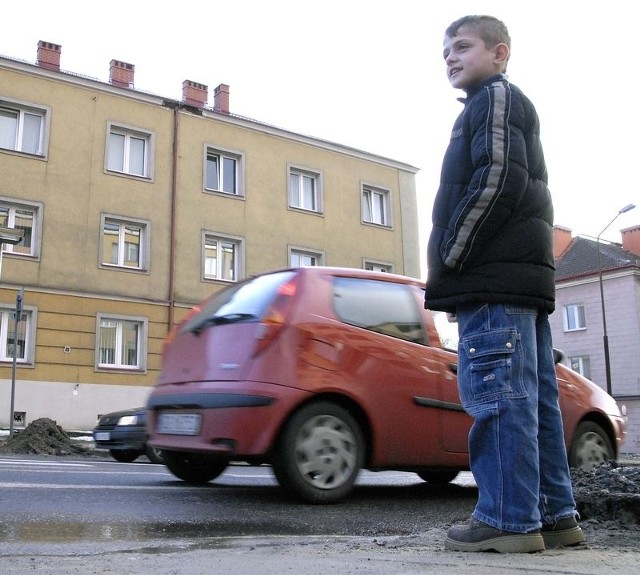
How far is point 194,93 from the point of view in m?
26.6

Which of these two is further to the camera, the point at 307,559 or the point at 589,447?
the point at 589,447

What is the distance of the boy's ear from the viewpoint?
10.2 feet

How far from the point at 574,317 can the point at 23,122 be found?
1235 inches

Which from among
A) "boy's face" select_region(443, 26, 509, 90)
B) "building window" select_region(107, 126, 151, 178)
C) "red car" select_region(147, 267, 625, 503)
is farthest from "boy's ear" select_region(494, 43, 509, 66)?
"building window" select_region(107, 126, 151, 178)

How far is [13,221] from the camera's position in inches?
833

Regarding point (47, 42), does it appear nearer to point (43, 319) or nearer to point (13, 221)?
point (13, 221)

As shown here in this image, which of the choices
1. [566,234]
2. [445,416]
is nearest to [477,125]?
[445,416]

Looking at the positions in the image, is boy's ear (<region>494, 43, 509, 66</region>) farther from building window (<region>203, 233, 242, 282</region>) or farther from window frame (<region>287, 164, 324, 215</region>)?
window frame (<region>287, 164, 324, 215</region>)

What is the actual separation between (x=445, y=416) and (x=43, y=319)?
682 inches

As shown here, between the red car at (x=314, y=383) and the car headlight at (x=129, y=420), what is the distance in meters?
4.88

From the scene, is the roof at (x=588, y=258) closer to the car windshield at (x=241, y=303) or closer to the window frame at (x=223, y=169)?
the window frame at (x=223, y=169)

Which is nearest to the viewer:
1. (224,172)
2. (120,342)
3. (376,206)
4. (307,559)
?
(307,559)

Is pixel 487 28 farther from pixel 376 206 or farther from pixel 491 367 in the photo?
pixel 376 206

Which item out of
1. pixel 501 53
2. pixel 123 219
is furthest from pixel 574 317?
pixel 501 53
